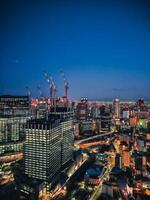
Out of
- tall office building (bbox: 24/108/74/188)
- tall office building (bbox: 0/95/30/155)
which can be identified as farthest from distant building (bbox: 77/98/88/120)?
tall office building (bbox: 24/108/74/188)

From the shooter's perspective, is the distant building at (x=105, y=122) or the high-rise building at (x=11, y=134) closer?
the high-rise building at (x=11, y=134)

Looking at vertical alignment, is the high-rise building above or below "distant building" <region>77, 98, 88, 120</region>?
below

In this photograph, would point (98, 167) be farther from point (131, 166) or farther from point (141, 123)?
point (141, 123)

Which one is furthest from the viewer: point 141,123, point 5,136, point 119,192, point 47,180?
point 141,123

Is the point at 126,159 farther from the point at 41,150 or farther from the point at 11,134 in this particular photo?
the point at 11,134

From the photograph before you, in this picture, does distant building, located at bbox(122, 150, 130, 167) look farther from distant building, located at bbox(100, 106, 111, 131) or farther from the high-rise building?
distant building, located at bbox(100, 106, 111, 131)

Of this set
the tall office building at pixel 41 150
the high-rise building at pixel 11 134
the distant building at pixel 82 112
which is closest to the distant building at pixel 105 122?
the distant building at pixel 82 112

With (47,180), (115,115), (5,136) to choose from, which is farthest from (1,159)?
(115,115)

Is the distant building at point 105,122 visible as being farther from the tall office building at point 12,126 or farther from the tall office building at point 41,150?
the tall office building at point 41,150

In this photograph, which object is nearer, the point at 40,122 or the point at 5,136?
the point at 40,122

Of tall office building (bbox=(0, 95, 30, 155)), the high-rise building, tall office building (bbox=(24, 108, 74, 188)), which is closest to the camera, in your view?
tall office building (bbox=(24, 108, 74, 188))

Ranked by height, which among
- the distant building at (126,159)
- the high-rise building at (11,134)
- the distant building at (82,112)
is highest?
the distant building at (82,112)
